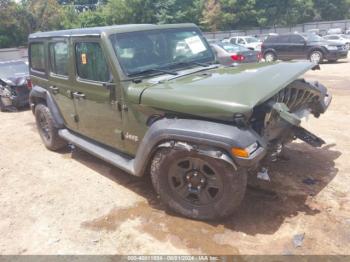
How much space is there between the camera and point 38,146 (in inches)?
255

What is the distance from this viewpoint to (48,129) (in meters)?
5.95

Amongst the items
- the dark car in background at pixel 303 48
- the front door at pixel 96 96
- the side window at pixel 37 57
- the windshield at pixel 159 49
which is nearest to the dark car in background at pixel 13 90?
the side window at pixel 37 57

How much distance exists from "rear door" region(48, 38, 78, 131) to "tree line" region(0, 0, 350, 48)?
101 ft

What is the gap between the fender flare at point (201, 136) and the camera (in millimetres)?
3061

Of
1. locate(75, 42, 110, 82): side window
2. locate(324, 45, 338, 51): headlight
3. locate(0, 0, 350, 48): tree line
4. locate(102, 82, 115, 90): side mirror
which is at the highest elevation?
locate(0, 0, 350, 48): tree line

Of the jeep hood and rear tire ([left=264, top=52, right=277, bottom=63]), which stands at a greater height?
the jeep hood

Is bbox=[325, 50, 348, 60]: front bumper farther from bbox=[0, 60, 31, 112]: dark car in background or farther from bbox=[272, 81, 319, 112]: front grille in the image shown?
bbox=[272, 81, 319, 112]: front grille

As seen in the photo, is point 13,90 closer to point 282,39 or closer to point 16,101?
point 16,101

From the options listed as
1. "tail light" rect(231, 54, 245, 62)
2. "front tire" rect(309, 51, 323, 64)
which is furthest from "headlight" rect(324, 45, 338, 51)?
"tail light" rect(231, 54, 245, 62)

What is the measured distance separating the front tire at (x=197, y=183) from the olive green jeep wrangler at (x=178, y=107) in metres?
0.01

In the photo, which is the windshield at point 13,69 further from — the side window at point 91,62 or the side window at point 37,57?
the side window at point 91,62

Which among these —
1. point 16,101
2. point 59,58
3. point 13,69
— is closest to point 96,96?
point 59,58

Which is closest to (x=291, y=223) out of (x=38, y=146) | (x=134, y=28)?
(x=134, y=28)

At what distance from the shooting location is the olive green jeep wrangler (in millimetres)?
3201
